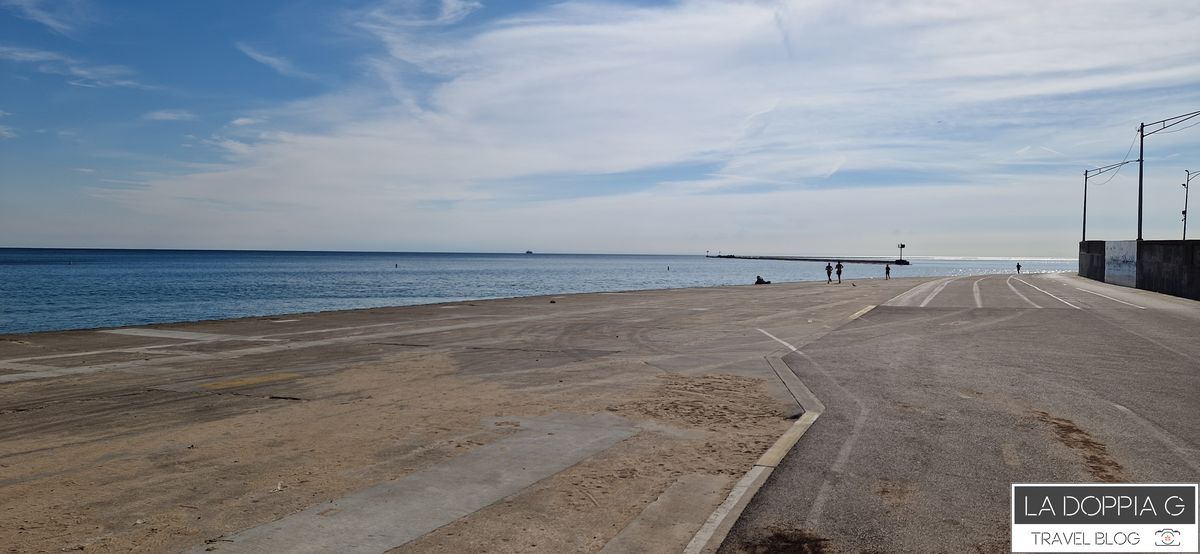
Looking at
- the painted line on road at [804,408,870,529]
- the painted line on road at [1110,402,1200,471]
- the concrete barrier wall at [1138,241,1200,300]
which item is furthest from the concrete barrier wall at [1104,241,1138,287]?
the painted line on road at [804,408,870,529]

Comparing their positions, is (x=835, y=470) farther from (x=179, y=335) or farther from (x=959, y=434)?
(x=179, y=335)

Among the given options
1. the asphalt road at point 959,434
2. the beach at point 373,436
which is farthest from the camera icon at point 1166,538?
the beach at point 373,436

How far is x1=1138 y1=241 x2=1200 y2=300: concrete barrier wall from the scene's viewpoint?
34969 mm

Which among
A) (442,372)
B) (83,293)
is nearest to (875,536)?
(442,372)

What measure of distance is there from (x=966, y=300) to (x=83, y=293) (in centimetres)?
6842

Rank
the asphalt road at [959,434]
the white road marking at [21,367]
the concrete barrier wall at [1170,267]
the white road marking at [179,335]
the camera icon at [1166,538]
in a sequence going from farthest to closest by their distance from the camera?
the concrete barrier wall at [1170,267]
the white road marking at [179,335]
the white road marking at [21,367]
the asphalt road at [959,434]
the camera icon at [1166,538]

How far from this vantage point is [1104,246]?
5888 cm

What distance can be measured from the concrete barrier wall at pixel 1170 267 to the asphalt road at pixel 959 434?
871 inches

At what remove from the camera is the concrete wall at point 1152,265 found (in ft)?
116

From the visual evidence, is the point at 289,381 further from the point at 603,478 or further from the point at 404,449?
the point at 603,478

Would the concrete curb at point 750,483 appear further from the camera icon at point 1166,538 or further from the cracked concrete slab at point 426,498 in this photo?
the camera icon at point 1166,538

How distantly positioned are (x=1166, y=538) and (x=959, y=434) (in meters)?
3.10

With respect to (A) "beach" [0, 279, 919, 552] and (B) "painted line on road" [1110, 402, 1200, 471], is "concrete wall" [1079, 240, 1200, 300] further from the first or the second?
(B) "painted line on road" [1110, 402, 1200, 471]

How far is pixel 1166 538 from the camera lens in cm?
520
